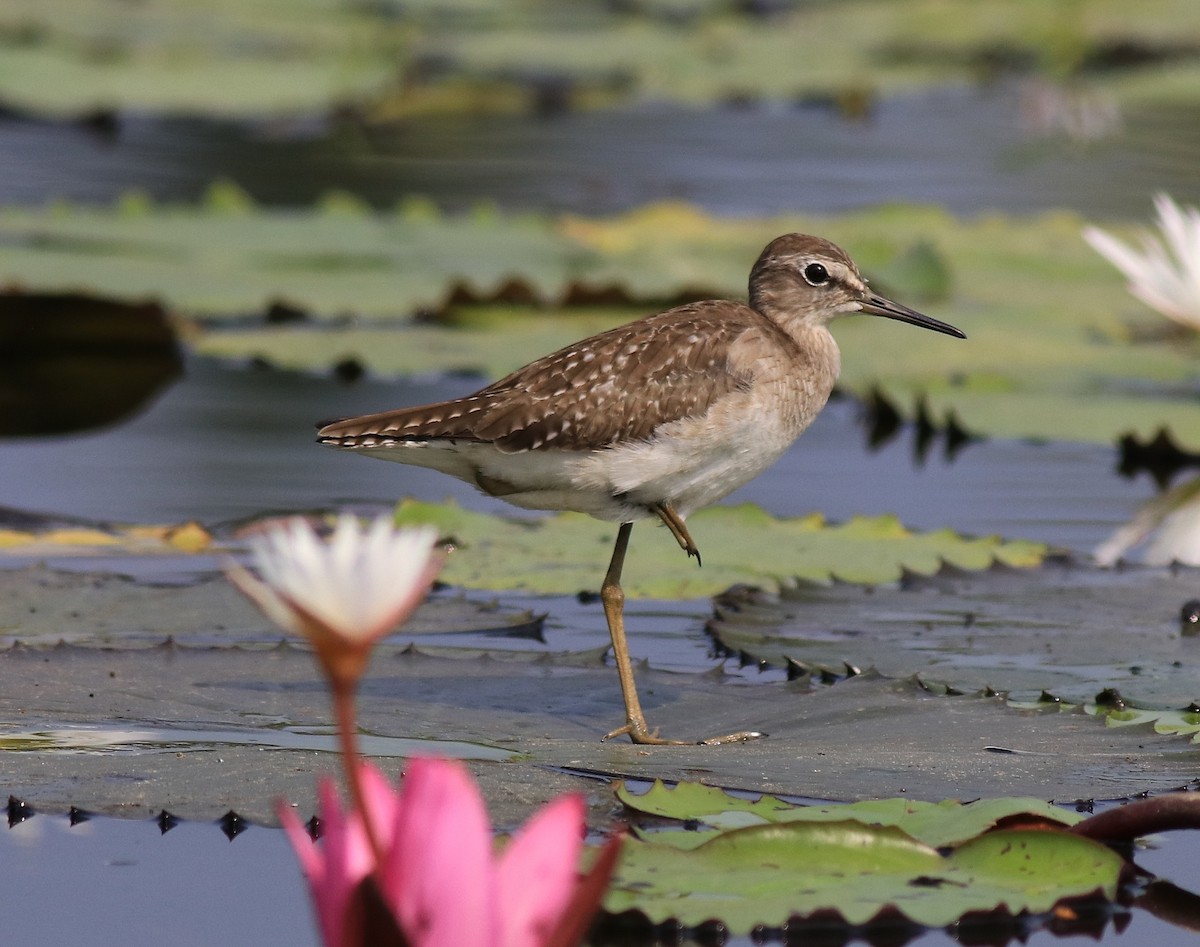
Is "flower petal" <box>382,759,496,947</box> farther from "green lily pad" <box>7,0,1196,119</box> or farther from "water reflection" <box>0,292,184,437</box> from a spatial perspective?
"green lily pad" <box>7,0,1196,119</box>

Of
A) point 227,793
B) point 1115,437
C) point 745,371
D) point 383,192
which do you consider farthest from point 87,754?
point 383,192

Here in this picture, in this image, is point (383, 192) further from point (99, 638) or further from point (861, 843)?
point (861, 843)

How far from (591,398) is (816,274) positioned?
1017mm

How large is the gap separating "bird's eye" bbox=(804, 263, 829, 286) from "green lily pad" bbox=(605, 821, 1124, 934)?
8.12 feet

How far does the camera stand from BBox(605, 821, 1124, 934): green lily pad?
124 inches

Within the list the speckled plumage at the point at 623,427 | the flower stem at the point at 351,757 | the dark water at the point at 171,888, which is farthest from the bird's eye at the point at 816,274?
the flower stem at the point at 351,757

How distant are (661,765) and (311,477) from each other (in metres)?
3.19

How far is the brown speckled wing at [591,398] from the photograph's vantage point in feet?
15.6

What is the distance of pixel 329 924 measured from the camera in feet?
7.32

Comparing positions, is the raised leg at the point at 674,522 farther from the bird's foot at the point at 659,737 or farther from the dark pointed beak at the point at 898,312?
the dark pointed beak at the point at 898,312

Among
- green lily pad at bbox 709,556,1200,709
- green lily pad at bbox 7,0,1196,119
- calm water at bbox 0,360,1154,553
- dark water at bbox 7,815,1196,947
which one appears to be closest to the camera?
dark water at bbox 7,815,1196,947

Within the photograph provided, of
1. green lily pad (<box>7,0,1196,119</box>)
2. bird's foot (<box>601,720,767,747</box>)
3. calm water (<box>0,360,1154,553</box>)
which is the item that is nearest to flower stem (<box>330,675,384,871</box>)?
bird's foot (<box>601,720,767,747</box>)

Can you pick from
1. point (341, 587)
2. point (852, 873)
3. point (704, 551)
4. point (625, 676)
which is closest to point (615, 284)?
point (704, 551)

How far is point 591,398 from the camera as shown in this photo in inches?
193
